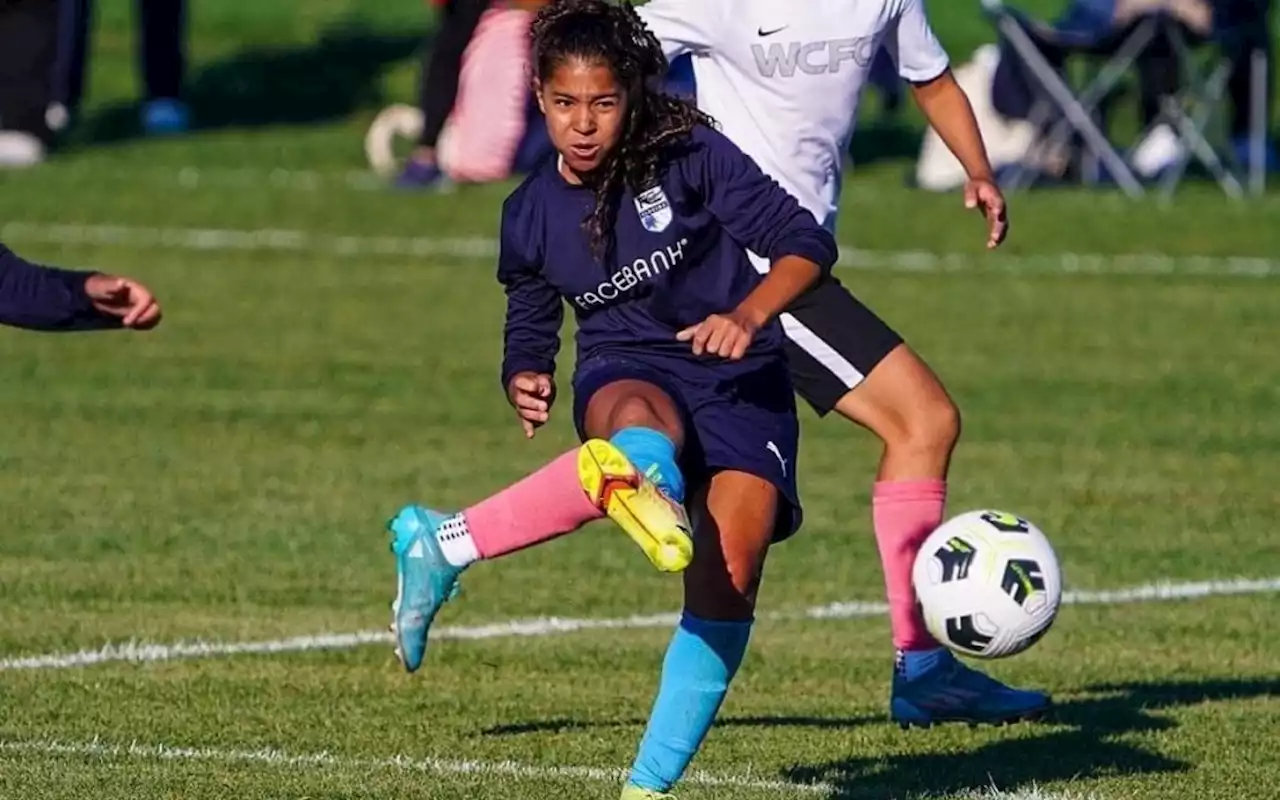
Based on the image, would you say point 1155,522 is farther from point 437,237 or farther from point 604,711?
point 437,237

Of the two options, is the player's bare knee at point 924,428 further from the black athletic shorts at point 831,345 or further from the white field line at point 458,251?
the white field line at point 458,251

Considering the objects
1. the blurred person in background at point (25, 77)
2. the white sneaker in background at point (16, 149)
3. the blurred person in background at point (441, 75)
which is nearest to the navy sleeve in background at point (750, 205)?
the blurred person in background at point (441, 75)

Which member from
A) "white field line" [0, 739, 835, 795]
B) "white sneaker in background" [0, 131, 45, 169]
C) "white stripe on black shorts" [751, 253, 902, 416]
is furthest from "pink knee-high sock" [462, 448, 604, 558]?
"white sneaker in background" [0, 131, 45, 169]

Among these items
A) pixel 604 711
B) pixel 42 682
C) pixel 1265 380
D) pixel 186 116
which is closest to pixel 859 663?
pixel 604 711

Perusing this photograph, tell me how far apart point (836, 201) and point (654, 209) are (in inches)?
60.9

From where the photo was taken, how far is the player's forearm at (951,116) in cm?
755

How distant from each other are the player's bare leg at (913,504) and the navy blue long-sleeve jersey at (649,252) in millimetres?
1089

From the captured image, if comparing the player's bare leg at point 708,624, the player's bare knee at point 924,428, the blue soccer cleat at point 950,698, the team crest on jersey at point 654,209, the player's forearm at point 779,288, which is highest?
the player's forearm at point 779,288

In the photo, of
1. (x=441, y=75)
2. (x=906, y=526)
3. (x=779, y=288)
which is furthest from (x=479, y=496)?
(x=441, y=75)

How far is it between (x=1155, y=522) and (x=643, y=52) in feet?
15.5

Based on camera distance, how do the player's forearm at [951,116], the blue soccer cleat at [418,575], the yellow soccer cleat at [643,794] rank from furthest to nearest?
the player's forearm at [951,116], the blue soccer cleat at [418,575], the yellow soccer cleat at [643,794]

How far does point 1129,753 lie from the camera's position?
6.95 metres

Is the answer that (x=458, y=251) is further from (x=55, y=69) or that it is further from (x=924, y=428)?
(x=924, y=428)

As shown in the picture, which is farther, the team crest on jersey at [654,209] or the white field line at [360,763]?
the white field line at [360,763]
